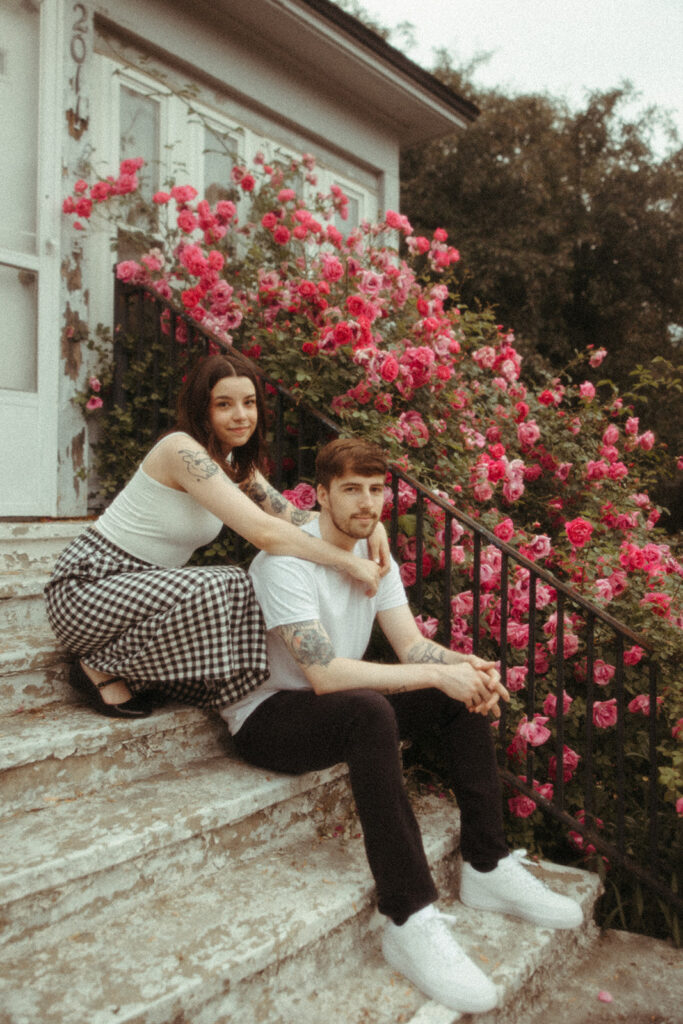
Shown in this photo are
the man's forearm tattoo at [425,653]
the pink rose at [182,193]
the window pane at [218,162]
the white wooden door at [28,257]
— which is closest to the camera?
the man's forearm tattoo at [425,653]

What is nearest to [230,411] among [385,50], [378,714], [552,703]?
[378,714]

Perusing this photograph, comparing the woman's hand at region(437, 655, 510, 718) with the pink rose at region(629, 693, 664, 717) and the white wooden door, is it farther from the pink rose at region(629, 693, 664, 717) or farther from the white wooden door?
the white wooden door

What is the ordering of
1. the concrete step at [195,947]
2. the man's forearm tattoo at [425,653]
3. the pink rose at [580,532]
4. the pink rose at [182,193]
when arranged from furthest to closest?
the pink rose at [182,193]
the pink rose at [580,532]
the man's forearm tattoo at [425,653]
the concrete step at [195,947]

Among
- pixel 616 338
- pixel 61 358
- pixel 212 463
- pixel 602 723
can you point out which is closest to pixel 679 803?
pixel 602 723

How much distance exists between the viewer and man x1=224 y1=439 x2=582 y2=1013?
1.95 metres

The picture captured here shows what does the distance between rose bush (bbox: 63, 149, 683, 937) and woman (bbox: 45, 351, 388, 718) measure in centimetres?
70

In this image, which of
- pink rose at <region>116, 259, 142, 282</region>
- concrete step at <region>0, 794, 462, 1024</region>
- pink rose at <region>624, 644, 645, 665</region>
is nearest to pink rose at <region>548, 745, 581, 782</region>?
pink rose at <region>624, 644, 645, 665</region>

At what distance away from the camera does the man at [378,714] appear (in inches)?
76.8

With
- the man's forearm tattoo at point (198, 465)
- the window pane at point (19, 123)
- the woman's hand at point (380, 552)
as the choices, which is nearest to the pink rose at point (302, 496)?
the woman's hand at point (380, 552)

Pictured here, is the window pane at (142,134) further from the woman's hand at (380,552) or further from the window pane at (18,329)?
the woman's hand at (380,552)

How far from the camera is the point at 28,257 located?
12.4ft

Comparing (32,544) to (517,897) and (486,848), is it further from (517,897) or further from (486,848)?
(517,897)

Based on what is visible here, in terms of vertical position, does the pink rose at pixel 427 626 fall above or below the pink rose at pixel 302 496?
below

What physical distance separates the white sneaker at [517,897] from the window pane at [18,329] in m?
2.98
